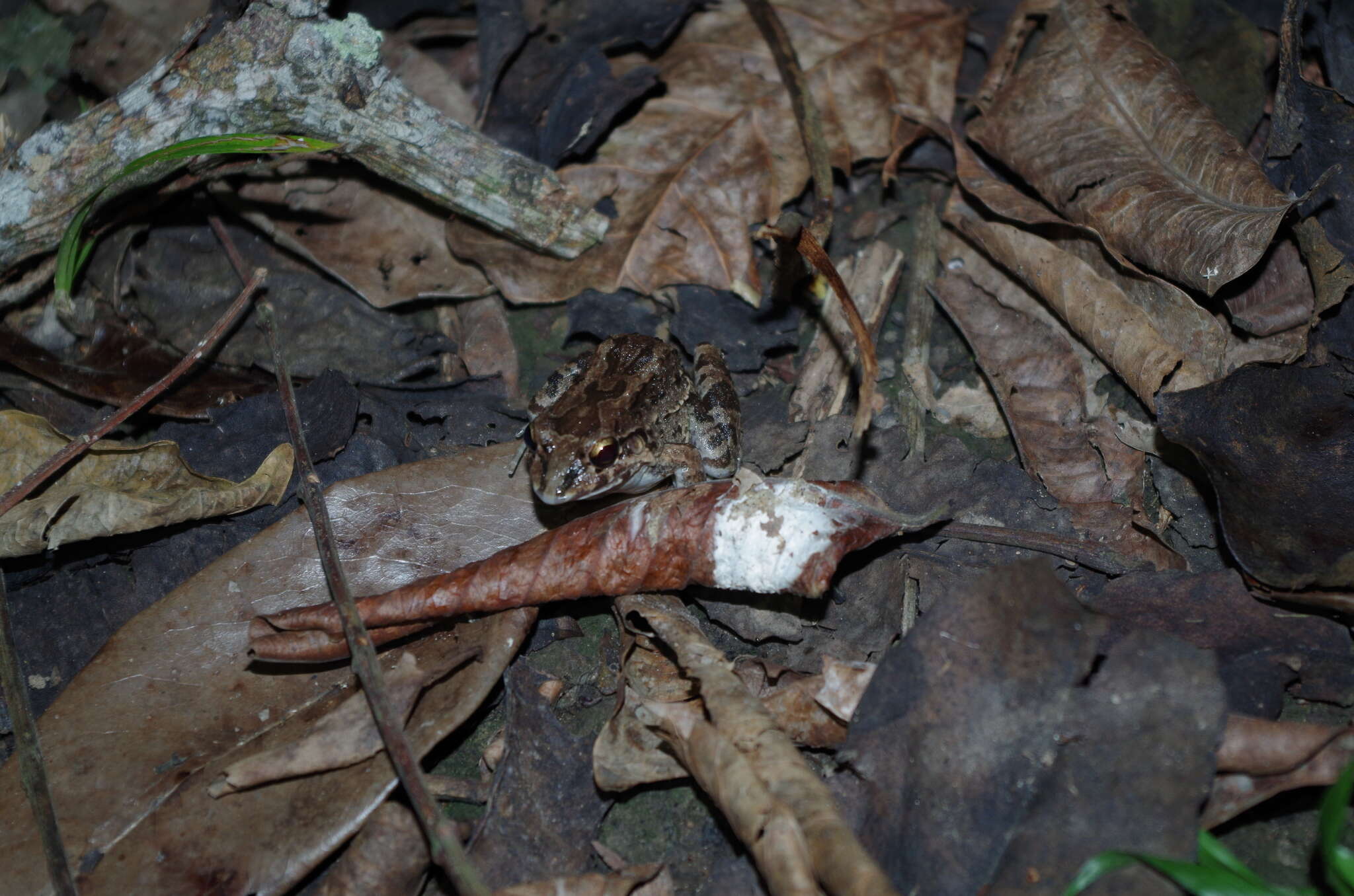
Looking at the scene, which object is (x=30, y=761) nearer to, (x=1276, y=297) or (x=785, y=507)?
(x=785, y=507)

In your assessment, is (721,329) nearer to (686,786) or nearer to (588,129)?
(588,129)

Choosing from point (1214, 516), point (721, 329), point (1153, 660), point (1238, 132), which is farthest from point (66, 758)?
point (1238, 132)

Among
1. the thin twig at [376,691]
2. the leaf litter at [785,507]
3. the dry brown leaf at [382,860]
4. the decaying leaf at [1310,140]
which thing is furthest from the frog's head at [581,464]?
the decaying leaf at [1310,140]

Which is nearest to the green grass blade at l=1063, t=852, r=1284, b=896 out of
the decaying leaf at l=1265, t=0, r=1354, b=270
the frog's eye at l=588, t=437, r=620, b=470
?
the frog's eye at l=588, t=437, r=620, b=470

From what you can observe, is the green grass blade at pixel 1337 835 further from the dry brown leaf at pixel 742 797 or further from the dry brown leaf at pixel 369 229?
the dry brown leaf at pixel 369 229

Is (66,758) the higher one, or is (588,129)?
(588,129)

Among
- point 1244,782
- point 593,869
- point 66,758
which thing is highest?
point 1244,782

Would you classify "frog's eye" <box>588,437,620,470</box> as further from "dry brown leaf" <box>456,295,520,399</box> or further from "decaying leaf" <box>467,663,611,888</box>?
"decaying leaf" <box>467,663,611,888</box>
